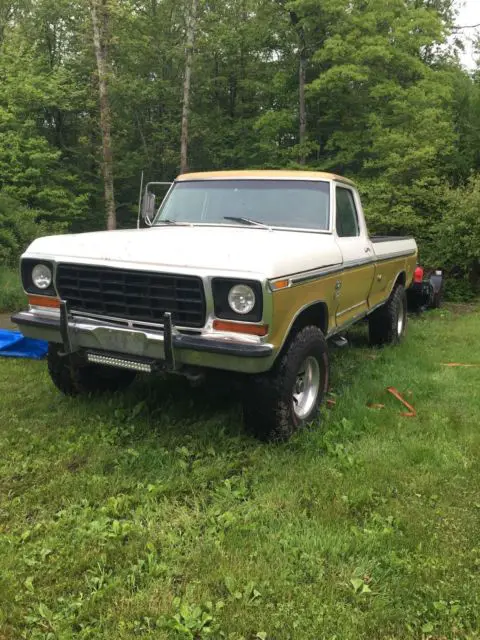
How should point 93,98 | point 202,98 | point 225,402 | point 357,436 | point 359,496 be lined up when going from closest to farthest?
point 359,496
point 357,436
point 225,402
point 93,98
point 202,98

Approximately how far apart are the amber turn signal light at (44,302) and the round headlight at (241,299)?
56.3 inches

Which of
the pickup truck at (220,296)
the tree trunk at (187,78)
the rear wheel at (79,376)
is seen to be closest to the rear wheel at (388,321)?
the pickup truck at (220,296)

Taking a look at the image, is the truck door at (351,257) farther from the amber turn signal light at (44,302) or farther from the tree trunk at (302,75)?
the tree trunk at (302,75)

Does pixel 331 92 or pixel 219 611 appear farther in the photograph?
pixel 331 92

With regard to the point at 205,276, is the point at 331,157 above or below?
above

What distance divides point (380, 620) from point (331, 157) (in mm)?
20640

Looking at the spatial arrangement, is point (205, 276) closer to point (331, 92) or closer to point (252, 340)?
point (252, 340)

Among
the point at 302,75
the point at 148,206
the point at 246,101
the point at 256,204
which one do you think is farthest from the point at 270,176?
the point at 246,101

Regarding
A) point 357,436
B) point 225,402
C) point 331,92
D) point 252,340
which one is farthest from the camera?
point 331,92

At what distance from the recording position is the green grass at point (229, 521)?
2211 millimetres

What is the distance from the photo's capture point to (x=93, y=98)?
2283 cm

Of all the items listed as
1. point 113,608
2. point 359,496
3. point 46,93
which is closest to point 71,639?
point 113,608

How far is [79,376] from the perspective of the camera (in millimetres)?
4414

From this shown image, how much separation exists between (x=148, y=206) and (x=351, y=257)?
2128 mm
